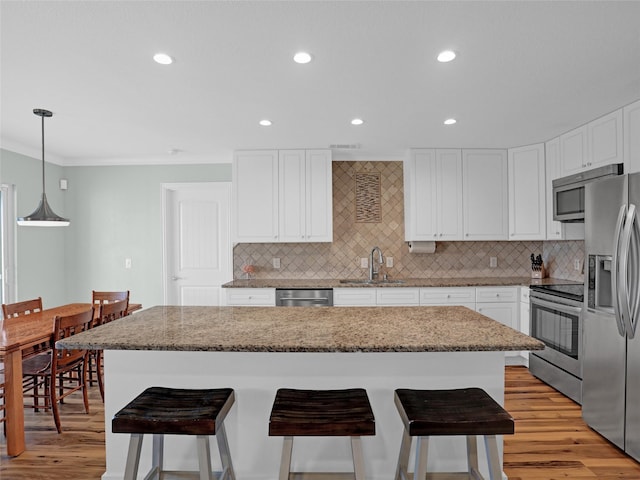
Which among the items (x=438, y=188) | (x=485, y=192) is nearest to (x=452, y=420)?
(x=438, y=188)

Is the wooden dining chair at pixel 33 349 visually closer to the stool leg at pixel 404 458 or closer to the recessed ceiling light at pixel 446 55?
the stool leg at pixel 404 458

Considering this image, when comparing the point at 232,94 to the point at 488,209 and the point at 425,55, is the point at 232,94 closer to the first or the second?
the point at 425,55

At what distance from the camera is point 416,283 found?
4.29m

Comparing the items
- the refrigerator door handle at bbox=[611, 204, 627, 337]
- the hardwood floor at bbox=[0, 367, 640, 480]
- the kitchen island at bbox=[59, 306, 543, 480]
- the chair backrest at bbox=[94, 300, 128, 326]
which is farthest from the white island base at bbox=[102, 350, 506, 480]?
the chair backrest at bbox=[94, 300, 128, 326]

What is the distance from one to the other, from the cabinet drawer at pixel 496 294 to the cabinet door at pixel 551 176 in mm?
700

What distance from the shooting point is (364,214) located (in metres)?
4.87

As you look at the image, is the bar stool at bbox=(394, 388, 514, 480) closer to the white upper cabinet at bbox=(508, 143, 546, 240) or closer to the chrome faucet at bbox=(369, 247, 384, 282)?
the chrome faucet at bbox=(369, 247, 384, 282)

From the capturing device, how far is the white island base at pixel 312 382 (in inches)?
77.5

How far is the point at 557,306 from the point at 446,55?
244cm

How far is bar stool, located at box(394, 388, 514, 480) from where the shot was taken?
58.7 inches

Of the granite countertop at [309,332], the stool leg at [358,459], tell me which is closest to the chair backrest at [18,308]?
the granite countertop at [309,332]

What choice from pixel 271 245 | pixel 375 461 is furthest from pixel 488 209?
pixel 375 461

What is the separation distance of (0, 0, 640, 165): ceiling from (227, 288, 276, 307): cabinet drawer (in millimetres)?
1579

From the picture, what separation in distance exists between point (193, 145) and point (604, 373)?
13.5ft
